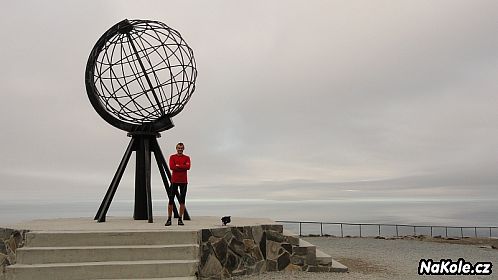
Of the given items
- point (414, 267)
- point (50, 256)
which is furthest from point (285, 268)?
point (50, 256)

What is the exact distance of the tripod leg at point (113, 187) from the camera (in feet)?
34.4

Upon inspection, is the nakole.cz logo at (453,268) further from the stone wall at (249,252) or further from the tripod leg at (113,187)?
the tripod leg at (113,187)

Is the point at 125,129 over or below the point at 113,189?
over

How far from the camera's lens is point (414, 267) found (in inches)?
412

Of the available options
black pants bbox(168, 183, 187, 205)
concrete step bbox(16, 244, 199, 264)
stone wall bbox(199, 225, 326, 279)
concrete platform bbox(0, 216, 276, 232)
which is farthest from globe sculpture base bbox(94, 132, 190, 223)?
concrete step bbox(16, 244, 199, 264)

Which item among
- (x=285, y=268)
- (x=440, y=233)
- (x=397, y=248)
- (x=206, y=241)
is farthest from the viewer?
(x=440, y=233)

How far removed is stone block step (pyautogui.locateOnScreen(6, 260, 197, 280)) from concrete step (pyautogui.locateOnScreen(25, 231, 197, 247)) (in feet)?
→ 1.55

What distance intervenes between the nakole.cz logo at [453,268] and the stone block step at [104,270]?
5.49 m

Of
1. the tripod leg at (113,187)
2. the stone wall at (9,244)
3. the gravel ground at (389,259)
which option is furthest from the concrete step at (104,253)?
the tripod leg at (113,187)

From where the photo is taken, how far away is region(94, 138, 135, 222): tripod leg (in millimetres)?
10477

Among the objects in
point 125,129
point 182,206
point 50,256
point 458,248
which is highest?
point 125,129

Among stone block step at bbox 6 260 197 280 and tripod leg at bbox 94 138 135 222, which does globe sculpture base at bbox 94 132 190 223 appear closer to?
tripod leg at bbox 94 138 135 222

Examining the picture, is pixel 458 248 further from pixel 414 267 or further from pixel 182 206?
pixel 182 206

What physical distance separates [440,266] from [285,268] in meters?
4.16
